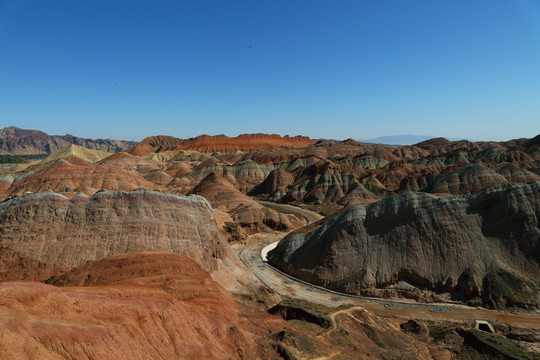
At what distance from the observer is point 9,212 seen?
32.4m

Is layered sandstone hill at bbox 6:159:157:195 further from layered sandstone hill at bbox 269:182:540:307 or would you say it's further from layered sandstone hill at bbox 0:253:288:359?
layered sandstone hill at bbox 0:253:288:359

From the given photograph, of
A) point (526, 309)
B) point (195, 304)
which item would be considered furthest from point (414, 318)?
point (195, 304)

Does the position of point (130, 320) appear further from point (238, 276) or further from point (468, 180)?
point (468, 180)

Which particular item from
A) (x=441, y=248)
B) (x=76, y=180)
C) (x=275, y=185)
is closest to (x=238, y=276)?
(x=441, y=248)

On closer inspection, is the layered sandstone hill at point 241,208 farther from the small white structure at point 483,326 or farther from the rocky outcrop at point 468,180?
the small white structure at point 483,326

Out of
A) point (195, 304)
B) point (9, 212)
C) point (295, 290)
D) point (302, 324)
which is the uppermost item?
point (9, 212)

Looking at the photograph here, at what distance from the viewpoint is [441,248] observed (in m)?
37.0

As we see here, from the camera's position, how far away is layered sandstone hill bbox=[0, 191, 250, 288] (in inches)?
1184

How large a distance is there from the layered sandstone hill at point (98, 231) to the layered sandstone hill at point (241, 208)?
28.0 m

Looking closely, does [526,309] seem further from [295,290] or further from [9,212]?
[9,212]

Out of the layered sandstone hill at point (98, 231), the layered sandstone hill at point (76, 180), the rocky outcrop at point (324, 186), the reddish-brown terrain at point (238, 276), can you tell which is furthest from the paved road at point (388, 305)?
the rocky outcrop at point (324, 186)

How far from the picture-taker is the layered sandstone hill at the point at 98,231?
1184 inches

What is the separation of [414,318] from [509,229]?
653 inches

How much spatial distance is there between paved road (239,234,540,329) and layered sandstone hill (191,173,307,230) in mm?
21835
